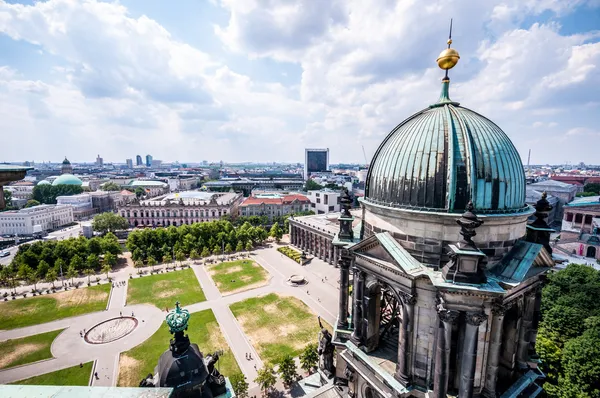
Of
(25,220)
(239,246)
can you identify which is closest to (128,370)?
(239,246)

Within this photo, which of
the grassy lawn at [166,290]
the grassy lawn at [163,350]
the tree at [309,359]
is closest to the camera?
the tree at [309,359]

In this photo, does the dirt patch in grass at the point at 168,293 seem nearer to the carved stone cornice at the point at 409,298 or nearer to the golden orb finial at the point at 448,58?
the carved stone cornice at the point at 409,298

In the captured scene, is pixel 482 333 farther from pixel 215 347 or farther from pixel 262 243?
pixel 262 243

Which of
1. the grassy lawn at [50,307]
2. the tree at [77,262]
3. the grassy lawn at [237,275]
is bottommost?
the grassy lawn at [50,307]

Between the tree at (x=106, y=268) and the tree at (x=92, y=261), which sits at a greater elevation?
the tree at (x=92, y=261)

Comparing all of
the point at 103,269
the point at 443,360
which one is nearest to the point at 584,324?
the point at 443,360

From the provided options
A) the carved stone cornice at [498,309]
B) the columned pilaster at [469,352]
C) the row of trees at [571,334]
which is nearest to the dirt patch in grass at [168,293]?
the columned pilaster at [469,352]

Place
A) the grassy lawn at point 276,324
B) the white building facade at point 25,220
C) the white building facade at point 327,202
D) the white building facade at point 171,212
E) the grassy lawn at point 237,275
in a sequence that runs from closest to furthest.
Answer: the grassy lawn at point 276,324, the grassy lawn at point 237,275, the white building facade at point 25,220, the white building facade at point 327,202, the white building facade at point 171,212

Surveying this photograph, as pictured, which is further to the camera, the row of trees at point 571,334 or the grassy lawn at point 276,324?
the grassy lawn at point 276,324
